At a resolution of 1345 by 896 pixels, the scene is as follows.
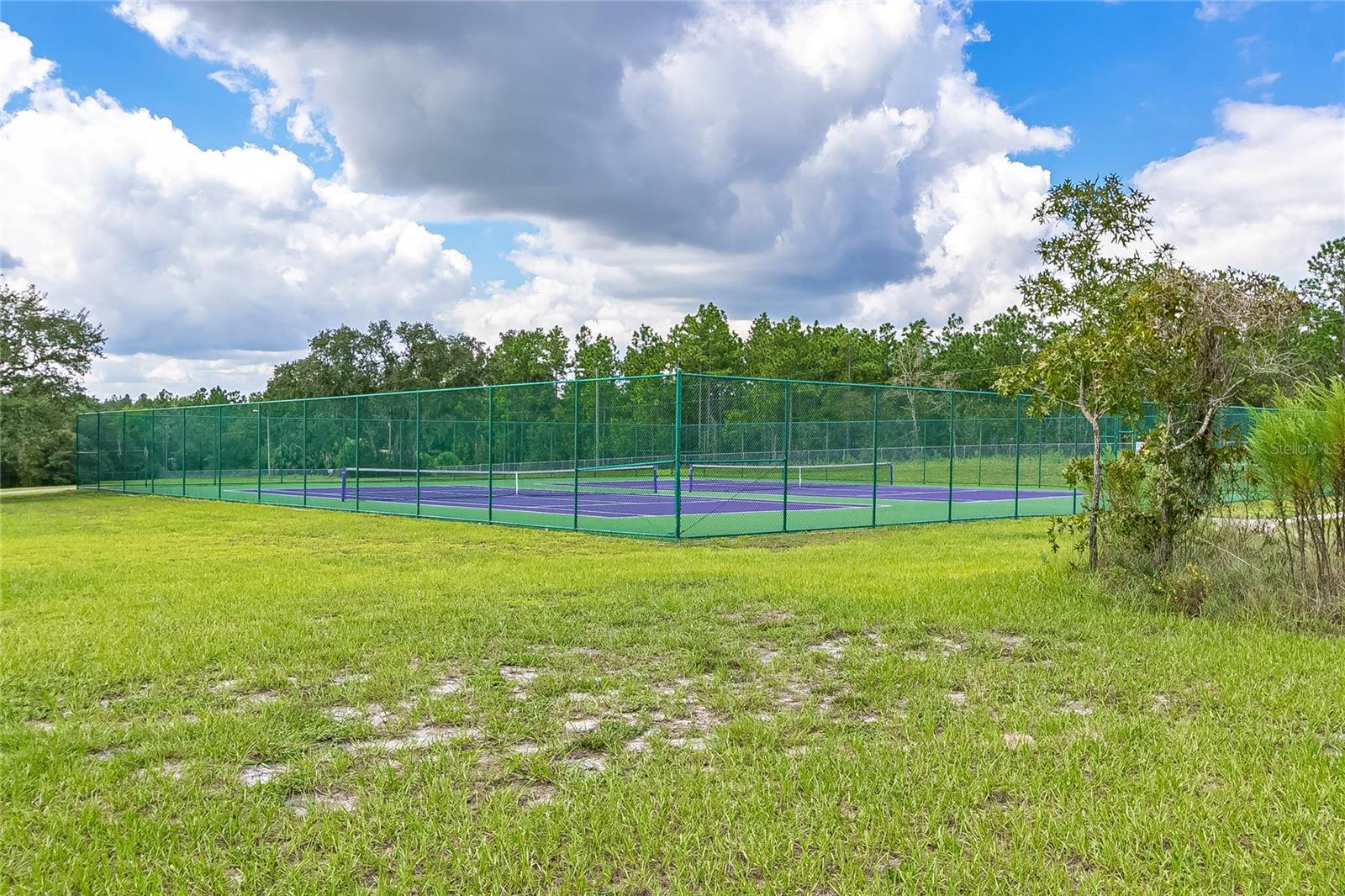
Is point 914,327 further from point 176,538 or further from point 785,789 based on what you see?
point 785,789

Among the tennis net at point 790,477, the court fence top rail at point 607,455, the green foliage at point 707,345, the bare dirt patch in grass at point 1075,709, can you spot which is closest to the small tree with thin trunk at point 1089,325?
the bare dirt patch in grass at point 1075,709

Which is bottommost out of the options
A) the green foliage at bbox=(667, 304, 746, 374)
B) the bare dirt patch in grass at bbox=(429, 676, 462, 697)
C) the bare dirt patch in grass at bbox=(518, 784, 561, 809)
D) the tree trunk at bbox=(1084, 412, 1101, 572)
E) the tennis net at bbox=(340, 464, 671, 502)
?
the tennis net at bbox=(340, 464, 671, 502)

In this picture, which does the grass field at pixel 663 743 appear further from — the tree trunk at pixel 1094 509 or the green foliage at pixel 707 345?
the green foliage at pixel 707 345

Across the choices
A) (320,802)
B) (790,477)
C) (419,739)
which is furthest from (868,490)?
(320,802)

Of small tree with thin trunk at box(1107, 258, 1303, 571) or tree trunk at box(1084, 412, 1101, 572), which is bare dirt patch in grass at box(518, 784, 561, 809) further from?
tree trunk at box(1084, 412, 1101, 572)

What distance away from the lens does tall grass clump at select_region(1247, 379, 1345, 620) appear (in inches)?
251

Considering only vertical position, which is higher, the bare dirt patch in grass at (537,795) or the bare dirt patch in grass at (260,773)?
the bare dirt patch in grass at (537,795)

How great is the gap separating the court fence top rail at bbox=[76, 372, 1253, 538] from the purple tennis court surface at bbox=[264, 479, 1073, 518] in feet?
0.29

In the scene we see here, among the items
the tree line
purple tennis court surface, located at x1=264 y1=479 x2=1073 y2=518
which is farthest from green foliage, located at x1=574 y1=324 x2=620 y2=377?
purple tennis court surface, located at x1=264 y1=479 x2=1073 y2=518

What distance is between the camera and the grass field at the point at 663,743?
9.51 feet

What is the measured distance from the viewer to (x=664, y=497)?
22.2 metres

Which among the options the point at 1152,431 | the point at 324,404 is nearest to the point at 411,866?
the point at 1152,431

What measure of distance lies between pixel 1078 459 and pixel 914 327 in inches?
1699

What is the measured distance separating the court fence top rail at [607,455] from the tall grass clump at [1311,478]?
31.6 ft
